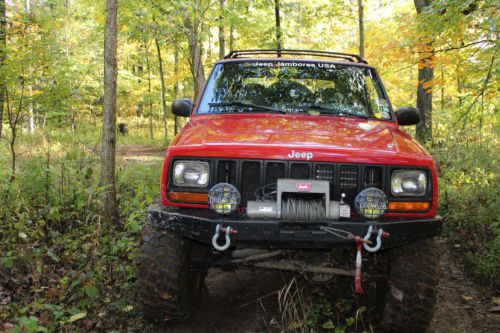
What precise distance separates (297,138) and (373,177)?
558 millimetres

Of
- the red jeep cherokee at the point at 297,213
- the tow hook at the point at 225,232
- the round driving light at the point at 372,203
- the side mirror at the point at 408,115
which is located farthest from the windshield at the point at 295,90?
the tow hook at the point at 225,232

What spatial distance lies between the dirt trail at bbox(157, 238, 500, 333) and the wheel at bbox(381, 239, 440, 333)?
42cm

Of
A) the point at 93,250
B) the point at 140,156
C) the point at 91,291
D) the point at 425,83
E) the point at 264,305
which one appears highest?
the point at 425,83

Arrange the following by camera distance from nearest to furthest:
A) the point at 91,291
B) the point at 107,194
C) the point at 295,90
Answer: the point at 91,291
the point at 295,90
the point at 107,194

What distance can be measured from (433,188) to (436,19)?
139 inches

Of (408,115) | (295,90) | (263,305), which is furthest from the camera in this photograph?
(295,90)

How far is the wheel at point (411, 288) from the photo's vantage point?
9.14 ft

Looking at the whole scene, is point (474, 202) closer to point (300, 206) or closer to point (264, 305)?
point (264, 305)

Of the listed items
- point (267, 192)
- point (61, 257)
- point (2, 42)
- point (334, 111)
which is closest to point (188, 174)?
point (267, 192)

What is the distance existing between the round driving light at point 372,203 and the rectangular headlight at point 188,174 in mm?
1021

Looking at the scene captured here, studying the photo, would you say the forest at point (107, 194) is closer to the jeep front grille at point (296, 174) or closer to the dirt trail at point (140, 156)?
the jeep front grille at point (296, 174)

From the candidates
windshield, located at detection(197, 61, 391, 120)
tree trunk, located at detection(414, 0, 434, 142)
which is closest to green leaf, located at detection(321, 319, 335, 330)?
windshield, located at detection(197, 61, 391, 120)

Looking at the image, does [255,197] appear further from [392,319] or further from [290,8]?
[290,8]

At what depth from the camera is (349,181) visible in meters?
2.77
